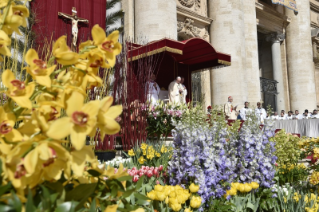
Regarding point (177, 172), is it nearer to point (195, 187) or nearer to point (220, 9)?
point (195, 187)

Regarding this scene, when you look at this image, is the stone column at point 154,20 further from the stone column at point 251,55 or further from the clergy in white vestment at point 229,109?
Answer: the stone column at point 251,55

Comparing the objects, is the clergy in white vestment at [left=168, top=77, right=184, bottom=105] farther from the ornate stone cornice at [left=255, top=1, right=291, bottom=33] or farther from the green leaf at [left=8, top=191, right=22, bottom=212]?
the ornate stone cornice at [left=255, top=1, right=291, bottom=33]

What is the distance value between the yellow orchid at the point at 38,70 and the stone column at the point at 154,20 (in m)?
10.9

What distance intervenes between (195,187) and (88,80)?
164cm

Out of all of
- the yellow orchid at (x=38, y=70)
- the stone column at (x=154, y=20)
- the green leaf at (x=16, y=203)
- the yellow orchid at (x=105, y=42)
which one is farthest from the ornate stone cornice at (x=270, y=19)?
the green leaf at (x=16, y=203)

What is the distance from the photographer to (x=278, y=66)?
22531 millimetres

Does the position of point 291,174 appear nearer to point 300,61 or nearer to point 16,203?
point 16,203

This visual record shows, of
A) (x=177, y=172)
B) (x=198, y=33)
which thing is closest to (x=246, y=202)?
(x=177, y=172)

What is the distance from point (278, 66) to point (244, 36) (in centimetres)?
743

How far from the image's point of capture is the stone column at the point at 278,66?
22.3 metres

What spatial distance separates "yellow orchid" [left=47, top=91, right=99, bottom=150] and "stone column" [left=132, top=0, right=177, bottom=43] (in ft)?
36.3

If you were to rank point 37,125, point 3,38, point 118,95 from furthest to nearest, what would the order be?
point 118,95 < point 3,38 < point 37,125

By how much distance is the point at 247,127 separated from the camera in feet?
10.3

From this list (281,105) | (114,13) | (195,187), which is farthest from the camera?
(281,105)
